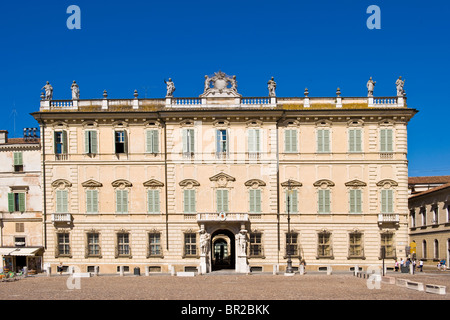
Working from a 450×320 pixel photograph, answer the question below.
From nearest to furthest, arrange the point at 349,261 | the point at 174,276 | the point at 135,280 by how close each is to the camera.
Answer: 1. the point at 135,280
2. the point at 174,276
3. the point at 349,261

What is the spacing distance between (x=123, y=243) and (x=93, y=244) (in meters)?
2.54

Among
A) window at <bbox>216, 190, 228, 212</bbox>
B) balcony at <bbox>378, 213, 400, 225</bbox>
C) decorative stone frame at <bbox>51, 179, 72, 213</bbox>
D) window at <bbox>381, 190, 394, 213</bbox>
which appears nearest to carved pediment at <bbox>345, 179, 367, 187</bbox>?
window at <bbox>381, 190, 394, 213</bbox>

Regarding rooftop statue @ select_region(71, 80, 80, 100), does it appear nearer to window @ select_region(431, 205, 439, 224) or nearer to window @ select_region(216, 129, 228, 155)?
window @ select_region(216, 129, 228, 155)

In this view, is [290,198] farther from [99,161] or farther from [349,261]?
[99,161]

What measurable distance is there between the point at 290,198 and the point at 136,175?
42.8 feet

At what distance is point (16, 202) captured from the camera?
5409 centimetres

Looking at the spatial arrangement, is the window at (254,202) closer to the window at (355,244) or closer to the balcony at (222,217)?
the balcony at (222,217)

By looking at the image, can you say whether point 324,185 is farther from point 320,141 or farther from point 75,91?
point 75,91

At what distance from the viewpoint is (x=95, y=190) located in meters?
52.3

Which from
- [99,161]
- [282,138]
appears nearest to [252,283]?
[282,138]

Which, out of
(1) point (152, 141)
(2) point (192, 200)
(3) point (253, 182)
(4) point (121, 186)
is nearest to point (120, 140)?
(1) point (152, 141)

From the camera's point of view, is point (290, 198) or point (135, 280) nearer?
point (135, 280)

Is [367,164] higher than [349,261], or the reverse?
[367,164]
